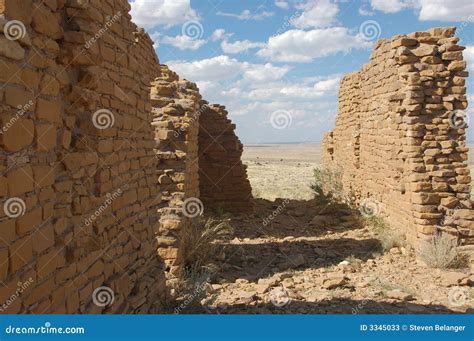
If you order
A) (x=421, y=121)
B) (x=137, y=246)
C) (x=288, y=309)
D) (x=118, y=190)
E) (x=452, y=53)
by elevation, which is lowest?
(x=288, y=309)

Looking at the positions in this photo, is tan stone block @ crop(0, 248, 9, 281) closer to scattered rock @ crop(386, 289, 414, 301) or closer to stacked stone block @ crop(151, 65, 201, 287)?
stacked stone block @ crop(151, 65, 201, 287)

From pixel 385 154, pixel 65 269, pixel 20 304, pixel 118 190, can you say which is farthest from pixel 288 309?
pixel 385 154

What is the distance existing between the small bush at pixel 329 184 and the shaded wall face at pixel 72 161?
912 cm

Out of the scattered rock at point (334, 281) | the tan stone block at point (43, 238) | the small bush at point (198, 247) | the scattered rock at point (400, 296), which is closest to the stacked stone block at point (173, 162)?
the small bush at point (198, 247)

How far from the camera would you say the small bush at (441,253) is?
265 inches

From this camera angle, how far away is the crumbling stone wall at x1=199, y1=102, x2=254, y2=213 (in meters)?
11.1

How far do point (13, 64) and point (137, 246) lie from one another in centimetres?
252

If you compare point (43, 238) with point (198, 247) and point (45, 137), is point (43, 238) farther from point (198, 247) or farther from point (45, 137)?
point (198, 247)

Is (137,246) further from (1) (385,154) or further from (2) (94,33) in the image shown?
(1) (385,154)

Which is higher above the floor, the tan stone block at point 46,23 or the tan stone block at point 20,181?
the tan stone block at point 46,23

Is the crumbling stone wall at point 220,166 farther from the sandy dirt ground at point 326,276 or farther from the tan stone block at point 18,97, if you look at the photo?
the tan stone block at point 18,97

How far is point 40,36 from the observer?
2.62 meters

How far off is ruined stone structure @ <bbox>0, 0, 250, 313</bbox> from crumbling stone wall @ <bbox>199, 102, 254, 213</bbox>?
234 inches

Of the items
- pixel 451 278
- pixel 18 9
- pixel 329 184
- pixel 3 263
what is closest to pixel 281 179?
pixel 329 184
